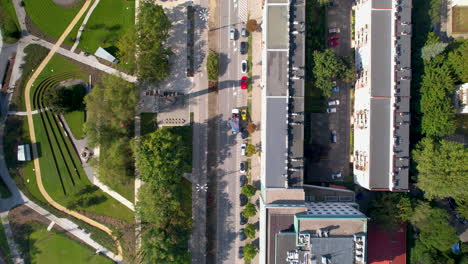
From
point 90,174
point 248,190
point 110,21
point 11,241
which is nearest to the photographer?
point 248,190

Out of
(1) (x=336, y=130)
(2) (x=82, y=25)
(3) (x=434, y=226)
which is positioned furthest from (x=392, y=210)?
(2) (x=82, y=25)

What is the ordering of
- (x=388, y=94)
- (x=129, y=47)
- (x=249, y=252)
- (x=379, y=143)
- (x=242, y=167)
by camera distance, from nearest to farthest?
(x=379, y=143)
(x=388, y=94)
(x=129, y=47)
(x=249, y=252)
(x=242, y=167)

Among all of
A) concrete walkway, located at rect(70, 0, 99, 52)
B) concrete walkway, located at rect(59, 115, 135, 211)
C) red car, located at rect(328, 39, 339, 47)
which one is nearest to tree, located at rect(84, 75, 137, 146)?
concrete walkway, located at rect(59, 115, 135, 211)

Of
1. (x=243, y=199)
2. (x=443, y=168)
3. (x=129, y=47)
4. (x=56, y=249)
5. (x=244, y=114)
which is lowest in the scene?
(x=56, y=249)

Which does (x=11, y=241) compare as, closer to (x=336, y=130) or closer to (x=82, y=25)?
(x=82, y=25)

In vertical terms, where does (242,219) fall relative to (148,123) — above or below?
below

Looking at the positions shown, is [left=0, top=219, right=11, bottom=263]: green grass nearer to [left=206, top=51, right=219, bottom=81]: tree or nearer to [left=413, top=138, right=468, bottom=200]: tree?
[left=206, top=51, right=219, bottom=81]: tree

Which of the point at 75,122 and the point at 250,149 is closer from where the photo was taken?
the point at 250,149
